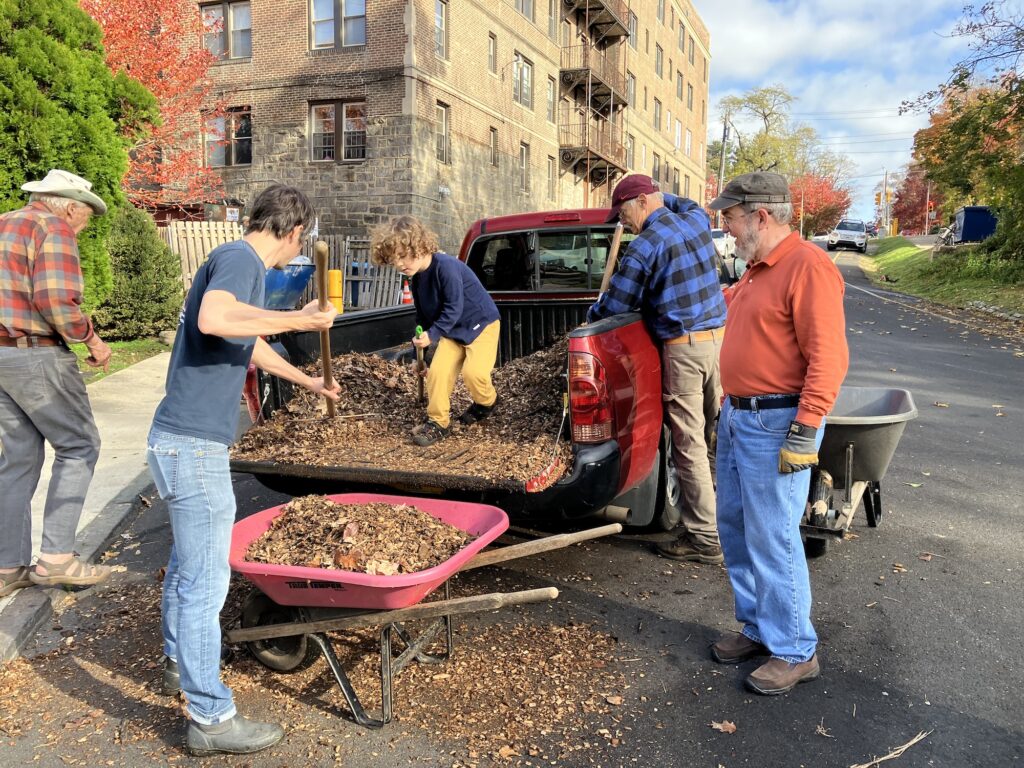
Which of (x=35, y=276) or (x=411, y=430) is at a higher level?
(x=35, y=276)

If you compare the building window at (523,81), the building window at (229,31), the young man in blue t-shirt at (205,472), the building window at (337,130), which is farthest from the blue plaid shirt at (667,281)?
the building window at (523,81)

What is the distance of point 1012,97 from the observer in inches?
766

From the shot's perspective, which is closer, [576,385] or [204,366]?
[204,366]

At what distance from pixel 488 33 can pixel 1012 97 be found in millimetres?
14226

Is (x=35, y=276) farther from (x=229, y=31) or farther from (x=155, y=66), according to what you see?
(x=229, y=31)

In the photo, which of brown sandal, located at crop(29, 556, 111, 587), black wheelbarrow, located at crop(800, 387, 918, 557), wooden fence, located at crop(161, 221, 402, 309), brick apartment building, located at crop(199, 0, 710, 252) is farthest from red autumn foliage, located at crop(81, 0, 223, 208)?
black wheelbarrow, located at crop(800, 387, 918, 557)

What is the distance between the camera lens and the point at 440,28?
21672 mm

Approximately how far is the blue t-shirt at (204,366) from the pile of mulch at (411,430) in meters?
1.23

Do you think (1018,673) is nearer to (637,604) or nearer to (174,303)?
(637,604)

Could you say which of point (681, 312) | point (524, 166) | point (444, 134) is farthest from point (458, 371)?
point (524, 166)

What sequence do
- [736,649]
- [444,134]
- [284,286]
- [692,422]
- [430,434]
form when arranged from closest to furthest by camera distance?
[736,649], [692,422], [430,434], [284,286], [444,134]

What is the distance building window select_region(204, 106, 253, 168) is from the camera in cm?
2250

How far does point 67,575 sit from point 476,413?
2.53m

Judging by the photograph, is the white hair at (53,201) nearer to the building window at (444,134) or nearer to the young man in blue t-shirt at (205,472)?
the young man in blue t-shirt at (205,472)
